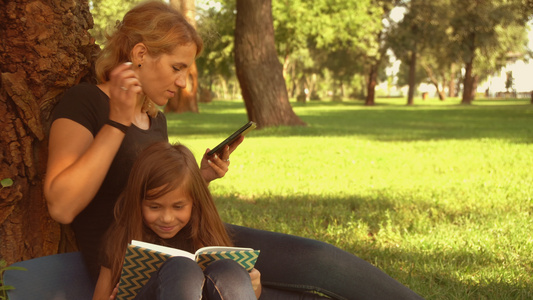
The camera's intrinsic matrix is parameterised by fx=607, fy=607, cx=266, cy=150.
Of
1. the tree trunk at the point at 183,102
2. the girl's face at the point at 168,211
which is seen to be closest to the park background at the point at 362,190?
the girl's face at the point at 168,211

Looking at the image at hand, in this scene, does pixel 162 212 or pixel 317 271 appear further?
pixel 317 271

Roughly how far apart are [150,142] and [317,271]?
0.88 m

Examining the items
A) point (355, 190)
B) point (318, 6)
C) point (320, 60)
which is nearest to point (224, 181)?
point (355, 190)

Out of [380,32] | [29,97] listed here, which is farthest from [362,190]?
[380,32]

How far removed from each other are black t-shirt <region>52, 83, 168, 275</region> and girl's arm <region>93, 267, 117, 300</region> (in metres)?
0.16

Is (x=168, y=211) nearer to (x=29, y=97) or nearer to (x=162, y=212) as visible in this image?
(x=162, y=212)

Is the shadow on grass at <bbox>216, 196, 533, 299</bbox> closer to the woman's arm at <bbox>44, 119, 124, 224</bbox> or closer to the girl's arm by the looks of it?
the girl's arm

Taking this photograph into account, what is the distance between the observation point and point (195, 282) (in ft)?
6.29

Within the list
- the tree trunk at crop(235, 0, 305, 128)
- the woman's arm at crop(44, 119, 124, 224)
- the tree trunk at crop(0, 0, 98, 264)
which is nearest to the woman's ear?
the tree trunk at crop(0, 0, 98, 264)

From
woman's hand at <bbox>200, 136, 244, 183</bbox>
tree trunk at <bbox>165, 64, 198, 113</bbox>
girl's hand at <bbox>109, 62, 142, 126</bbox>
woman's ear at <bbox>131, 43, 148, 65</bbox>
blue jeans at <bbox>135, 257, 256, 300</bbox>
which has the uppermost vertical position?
woman's ear at <bbox>131, 43, 148, 65</bbox>

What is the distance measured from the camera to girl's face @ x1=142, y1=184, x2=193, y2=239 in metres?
2.34

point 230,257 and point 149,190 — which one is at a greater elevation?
point 149,190

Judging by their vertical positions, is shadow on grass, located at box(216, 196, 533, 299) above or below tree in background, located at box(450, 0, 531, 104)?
below

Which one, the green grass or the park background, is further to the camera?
the green grass
